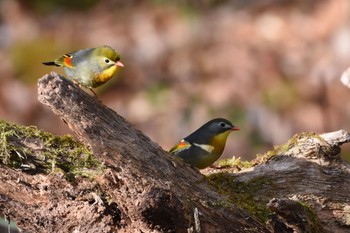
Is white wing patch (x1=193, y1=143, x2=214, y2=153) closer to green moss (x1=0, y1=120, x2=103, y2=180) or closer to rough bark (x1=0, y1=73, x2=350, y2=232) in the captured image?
rough bark (x1=0, y1=73, x2=350, y2=232)

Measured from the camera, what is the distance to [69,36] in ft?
43.9

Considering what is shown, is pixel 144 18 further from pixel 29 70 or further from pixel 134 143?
pixel 134 143

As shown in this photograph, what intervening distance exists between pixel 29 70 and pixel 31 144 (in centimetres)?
814

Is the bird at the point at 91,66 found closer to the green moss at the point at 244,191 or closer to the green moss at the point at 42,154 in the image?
the green moss at the point at 42,154

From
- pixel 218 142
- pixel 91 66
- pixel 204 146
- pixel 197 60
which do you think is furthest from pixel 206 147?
pixel 197 60

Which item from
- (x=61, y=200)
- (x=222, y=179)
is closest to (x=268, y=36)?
(x=222, y=179)

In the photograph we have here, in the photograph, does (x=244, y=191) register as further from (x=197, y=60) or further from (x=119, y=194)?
(x=197, y=60)

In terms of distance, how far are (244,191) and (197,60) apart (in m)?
7.79

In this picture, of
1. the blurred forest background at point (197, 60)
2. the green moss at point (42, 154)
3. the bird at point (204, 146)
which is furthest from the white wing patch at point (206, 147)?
the blurred forest background at point (197, 60)

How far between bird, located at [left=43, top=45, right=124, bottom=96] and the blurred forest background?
5.54 metres

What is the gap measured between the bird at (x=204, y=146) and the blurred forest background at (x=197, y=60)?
189 inches

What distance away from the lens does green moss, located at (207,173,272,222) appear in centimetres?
496

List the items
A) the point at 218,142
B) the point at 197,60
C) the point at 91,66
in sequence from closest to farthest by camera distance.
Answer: the point at 91,66 < the point at 218,142 < the point at 197,60

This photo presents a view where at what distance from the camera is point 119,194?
446 centimetres
